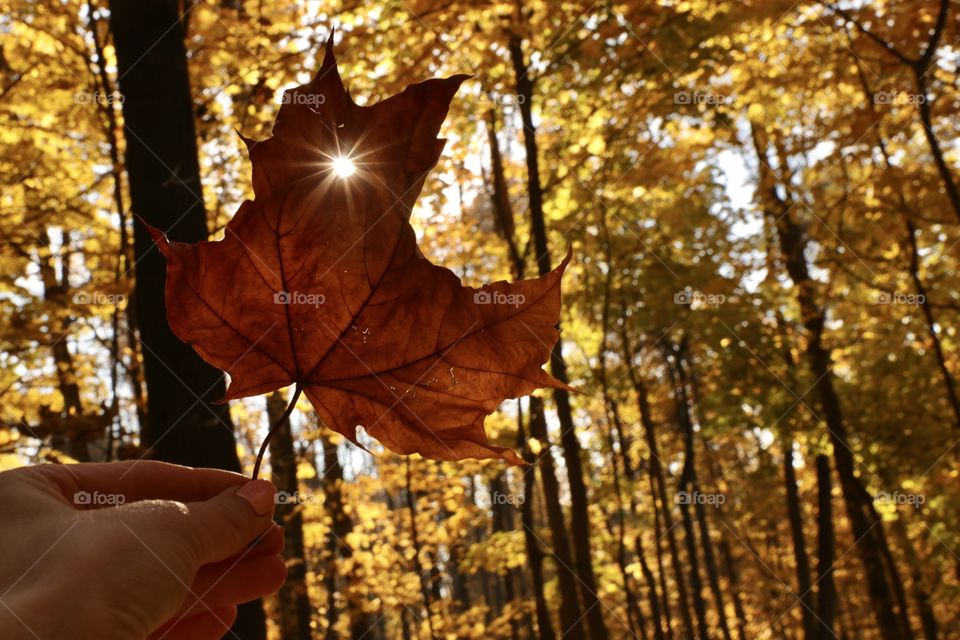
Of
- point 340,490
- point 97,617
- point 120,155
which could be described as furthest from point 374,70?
point 97,617

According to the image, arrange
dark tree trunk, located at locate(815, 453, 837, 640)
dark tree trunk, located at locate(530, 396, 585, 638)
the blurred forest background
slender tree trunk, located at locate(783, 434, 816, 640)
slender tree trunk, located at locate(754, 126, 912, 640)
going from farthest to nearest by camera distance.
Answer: slender tree trunk, located at locate(783, 434, 816, 640) → dark tree trunk, located at locate(815, 453, 837, 640) → slender tree trunk, located at locate(754, 126, 912, 640) → dark tree trunk, located at locate(530, 396, 585, 638) → the blurred forest background

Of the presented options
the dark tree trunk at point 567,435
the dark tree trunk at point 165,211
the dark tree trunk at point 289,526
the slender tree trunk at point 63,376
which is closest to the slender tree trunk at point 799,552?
the dark tree trunk at point 567,435

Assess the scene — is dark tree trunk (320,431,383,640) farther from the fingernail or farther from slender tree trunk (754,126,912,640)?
the fingernail

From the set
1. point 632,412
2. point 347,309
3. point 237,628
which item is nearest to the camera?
point 347,309

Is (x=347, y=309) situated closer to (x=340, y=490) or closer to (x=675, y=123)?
(x=675, y=123)

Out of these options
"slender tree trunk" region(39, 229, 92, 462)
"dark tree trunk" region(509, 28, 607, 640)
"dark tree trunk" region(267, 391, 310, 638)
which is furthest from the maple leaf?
"dark tree trunk" region(267, 391, 310, 638)

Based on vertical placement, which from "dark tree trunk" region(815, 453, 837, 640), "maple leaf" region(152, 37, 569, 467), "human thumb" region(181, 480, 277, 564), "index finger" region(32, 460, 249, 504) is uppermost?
"maple leaf" region(152, 37, 569, 467)
